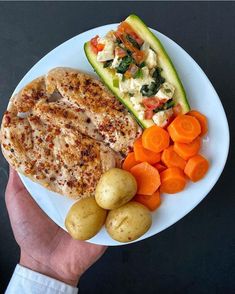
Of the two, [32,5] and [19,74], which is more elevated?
[32,5]

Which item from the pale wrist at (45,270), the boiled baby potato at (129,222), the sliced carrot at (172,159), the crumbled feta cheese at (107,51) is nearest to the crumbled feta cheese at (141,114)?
the sliced carrot at (172,159)

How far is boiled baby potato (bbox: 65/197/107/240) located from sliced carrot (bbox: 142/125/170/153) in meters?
0.39

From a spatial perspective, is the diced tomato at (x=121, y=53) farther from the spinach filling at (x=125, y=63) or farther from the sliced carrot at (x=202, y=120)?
the sliced carrot at (x=202, y=120)

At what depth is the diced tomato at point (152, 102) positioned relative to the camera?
1.99m

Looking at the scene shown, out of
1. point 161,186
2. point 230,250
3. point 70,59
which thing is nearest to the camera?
point 161,186

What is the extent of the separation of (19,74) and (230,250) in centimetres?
167

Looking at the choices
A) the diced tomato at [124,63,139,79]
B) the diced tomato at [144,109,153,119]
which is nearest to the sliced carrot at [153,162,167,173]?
the diced tomato at [144,109,153,119]

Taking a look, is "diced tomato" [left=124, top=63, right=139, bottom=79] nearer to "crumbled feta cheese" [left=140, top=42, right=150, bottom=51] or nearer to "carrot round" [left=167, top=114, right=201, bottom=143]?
"crumbled feta cheese" [left=140, top=42, right=150, bottom=51]

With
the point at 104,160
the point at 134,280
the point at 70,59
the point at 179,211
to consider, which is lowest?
the point at 134,280

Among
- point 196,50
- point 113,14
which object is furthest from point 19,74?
point 196,50

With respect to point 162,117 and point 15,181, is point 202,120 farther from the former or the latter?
point 15,181

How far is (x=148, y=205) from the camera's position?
2039 millimetres

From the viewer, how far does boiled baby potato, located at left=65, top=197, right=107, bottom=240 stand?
1.91m

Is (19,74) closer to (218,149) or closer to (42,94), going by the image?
(42,94)
